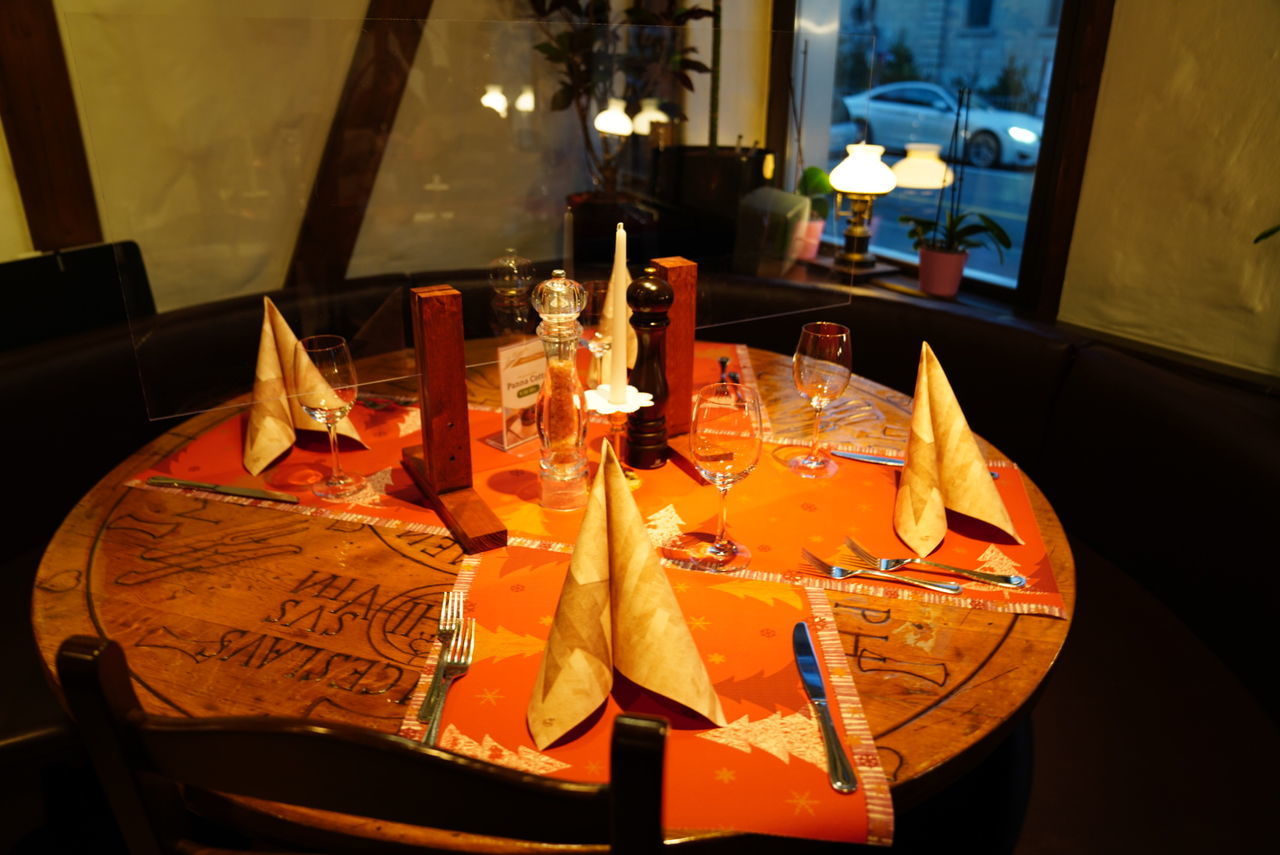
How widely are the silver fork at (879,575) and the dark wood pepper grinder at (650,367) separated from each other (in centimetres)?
36

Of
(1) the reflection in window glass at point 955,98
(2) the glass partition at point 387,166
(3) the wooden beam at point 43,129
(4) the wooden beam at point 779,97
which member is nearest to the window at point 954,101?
(1) the reflection in window glass at point 955,98

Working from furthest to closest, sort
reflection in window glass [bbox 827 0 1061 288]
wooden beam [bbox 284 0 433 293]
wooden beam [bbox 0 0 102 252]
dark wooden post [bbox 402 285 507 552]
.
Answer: reflection in window glass [bbox 827 0 1061 288], wooden beam [bbox 0 0 102 252], wooden beam [bbox 284 0 433 293], dark wooden post [bbox 402 285 507 552]

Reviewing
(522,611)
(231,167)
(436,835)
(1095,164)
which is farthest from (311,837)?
(1095,164)

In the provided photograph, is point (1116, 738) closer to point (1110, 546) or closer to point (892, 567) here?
point (892, 567)

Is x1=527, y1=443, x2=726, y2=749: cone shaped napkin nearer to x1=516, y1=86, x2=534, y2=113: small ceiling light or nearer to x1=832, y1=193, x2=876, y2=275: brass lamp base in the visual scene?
x1=516, y1=86, x2=534, y2=113: small ceiling light

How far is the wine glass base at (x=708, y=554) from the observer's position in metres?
1.11

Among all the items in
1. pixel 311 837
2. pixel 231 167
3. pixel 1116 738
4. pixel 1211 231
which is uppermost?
pixel 231 167

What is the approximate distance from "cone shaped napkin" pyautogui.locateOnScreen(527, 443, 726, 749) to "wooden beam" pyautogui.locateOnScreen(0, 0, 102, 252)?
8.18 feet

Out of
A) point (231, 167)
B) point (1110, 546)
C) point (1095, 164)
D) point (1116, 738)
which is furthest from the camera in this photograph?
point (1095, 164)

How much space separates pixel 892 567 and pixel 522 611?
489 millimetres

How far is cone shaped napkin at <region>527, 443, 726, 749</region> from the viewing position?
0.83 metres

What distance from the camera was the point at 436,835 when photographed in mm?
731

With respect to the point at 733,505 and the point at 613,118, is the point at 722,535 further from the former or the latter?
the point at 613,118

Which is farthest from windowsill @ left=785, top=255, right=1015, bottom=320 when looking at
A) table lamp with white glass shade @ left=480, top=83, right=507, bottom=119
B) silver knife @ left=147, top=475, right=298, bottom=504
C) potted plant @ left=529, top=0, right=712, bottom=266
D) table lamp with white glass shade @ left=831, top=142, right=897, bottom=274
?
silver knife @ left=147, top=475, right=298, bottom=504
